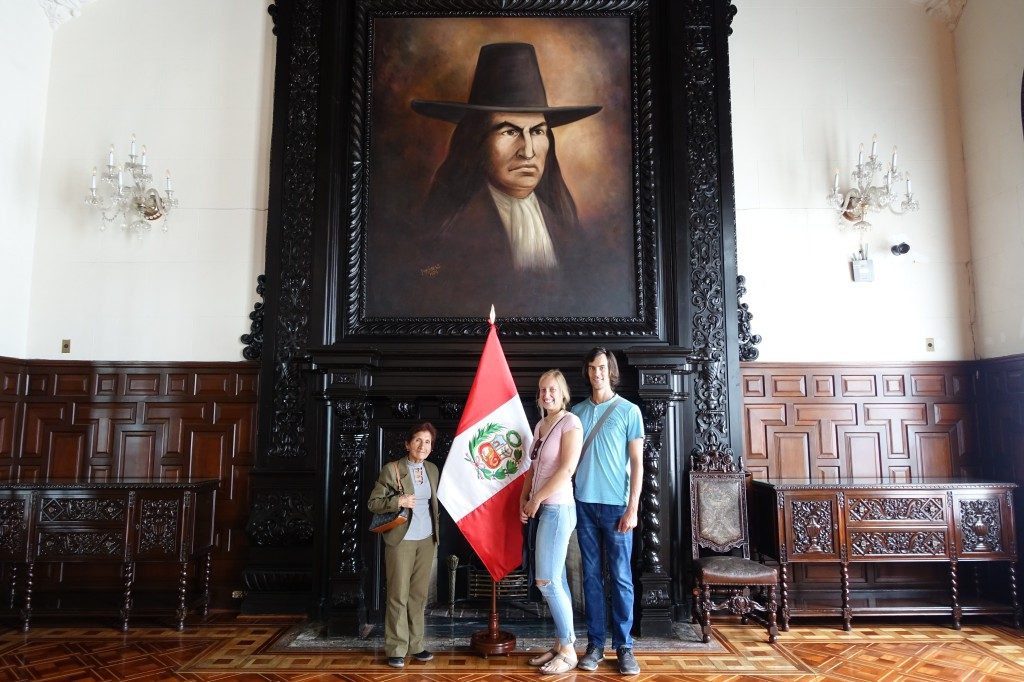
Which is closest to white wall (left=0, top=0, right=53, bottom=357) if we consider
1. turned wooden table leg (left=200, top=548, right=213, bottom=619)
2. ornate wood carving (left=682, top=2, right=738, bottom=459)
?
turned wooden table leg (left=200, top=548, right=213, bottom=619)

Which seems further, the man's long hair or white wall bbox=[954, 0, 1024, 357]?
the man's long hair

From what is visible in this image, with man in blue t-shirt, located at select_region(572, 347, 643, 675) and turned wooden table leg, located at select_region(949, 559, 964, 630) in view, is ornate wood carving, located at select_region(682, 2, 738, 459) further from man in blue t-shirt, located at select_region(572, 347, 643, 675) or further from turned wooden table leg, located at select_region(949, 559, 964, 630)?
turned wooden table leg, located at select_region(949, 559, 964, 630)

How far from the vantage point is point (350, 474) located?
4.18m

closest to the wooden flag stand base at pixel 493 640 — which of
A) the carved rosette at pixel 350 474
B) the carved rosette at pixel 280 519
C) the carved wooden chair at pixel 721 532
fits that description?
the carved rosette at pixel 350 474

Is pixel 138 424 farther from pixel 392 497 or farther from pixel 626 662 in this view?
pixel 626 662

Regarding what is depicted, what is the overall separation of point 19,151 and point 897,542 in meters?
6.55

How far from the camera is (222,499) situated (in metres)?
4.62

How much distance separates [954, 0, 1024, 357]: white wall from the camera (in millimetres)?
4496

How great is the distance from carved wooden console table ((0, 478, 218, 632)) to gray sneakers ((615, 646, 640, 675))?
268 cm

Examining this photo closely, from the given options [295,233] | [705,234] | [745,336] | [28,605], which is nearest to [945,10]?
[705,234]

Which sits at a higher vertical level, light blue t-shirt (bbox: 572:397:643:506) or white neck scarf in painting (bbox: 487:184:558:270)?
white neck scarf in painting (bbox: 487:184:558:270)

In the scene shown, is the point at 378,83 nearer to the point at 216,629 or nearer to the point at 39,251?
the point at 39,251

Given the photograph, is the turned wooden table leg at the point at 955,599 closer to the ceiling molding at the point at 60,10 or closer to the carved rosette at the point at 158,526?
the carved rosette at the point at 158,526

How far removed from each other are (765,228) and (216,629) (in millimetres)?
4633
